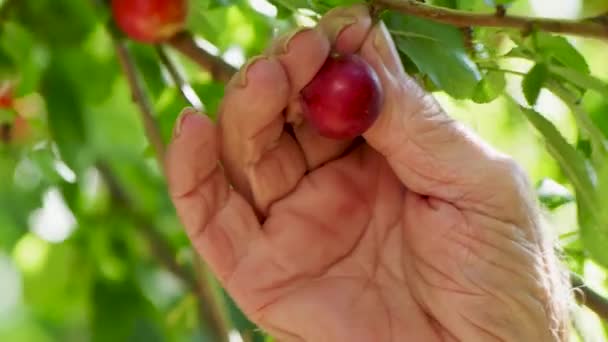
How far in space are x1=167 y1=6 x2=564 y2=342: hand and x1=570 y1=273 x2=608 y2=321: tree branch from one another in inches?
3.8

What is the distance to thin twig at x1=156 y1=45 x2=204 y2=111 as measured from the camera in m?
0.91

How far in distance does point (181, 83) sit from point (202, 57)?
0.11m

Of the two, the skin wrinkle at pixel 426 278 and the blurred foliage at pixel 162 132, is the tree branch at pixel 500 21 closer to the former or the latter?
the blurred foliage at pixel 162 132

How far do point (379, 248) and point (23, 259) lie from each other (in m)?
0.89

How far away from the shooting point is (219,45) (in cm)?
114

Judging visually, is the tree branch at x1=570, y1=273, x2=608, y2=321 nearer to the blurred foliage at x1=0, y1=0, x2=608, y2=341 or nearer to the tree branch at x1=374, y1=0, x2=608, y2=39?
the blurred foliage at x1=0, y1=0, x2=608, y2=341

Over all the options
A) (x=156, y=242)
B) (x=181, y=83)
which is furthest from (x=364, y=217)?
(x=156, y=242)

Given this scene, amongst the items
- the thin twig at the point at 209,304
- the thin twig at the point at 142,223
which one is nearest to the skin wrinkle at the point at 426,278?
the thin twig at the point at 209,304

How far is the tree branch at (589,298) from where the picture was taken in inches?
34.9

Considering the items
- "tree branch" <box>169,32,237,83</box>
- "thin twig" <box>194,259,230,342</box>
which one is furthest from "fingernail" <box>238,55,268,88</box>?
"thin twig" <box>194,259,230,342</box>

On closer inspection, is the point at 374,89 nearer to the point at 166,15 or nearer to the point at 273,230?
the point at 273,230

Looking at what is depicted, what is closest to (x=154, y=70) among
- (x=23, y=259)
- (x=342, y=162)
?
(x=23, y=259)

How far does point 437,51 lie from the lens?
0.78 m

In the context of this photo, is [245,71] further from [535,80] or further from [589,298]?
[589,298]
